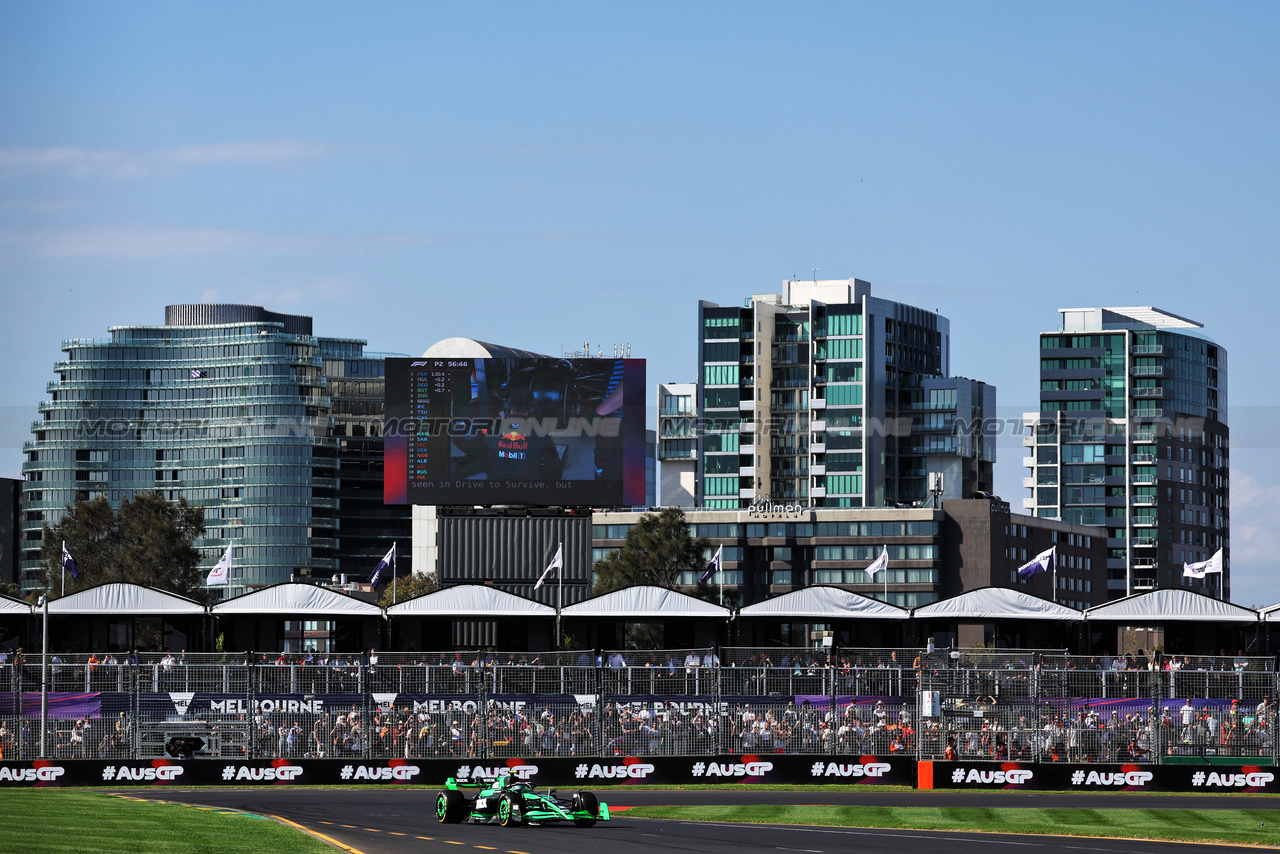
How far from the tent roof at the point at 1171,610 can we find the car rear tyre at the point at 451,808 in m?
39.1

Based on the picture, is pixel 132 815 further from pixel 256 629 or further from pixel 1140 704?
pixel 256 629

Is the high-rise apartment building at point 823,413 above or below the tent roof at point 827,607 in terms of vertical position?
above

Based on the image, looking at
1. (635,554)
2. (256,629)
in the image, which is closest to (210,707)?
(256,629)

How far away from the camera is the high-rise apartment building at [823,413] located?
195500 mm

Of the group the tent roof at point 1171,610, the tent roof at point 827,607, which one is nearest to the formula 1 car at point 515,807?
the tent roof at point 827,607

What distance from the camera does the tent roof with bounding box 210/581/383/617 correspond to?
240ft

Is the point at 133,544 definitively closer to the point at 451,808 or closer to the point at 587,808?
the point at 451,808

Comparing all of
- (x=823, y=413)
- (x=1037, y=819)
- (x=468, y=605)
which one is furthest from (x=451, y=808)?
(x=823, y=413)

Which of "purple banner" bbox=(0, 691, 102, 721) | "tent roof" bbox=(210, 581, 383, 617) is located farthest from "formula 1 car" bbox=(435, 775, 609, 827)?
"tent roof" bbox=(210, 581, 383, 617)

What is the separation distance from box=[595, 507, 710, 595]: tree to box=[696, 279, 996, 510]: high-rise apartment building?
56419mm

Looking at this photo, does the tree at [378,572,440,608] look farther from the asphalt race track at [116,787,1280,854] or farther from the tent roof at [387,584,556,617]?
the asphalt race track at [116,787,1280,854]

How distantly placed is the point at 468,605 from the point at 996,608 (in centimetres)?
2069

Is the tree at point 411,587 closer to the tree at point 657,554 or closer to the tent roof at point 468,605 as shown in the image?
the tree at point 657,554

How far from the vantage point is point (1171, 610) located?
239ft
